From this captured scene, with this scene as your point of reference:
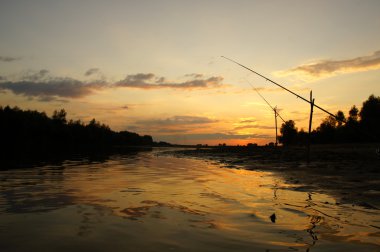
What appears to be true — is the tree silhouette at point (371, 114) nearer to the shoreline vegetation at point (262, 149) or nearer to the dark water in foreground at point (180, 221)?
the shoreline vegetation at point (262, 149)

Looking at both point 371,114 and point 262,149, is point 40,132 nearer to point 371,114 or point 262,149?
point 262,149

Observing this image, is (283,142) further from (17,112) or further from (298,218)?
(298,218)

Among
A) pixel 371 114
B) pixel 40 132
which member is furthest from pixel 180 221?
pixel 40 132

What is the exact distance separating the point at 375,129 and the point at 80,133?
11835 centimetres

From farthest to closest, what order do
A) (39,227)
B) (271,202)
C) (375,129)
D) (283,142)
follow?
1. (283,142)
2. (375,129)
3. (271,202)
4. (39,227)

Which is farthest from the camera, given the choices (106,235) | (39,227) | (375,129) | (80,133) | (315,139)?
(80,133)

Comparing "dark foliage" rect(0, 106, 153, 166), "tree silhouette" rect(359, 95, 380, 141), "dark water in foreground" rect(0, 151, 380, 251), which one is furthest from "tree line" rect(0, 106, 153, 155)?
"tree silhouette" rect(359, 95, 380, 141)

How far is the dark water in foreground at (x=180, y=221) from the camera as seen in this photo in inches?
273

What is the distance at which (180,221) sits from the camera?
9070mm

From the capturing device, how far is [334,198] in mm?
12609

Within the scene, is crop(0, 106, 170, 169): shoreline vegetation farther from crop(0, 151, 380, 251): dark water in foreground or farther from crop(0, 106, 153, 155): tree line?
crop(0, 151, 380, 251): dark water in foreground

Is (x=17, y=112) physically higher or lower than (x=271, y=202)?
higher

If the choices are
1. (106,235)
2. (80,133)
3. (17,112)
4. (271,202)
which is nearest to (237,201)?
(271,202)

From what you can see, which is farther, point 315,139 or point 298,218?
point 315,139
